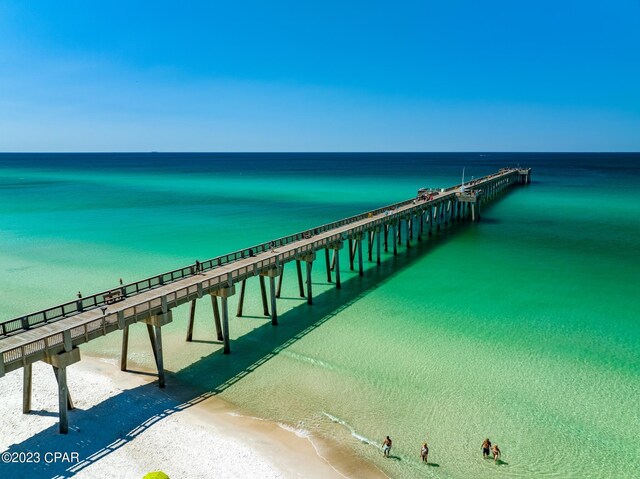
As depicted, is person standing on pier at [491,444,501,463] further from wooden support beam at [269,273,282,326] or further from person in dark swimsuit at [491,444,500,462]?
wooden support beam at [269,273,282,326]

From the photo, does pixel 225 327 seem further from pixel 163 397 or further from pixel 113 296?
pixel 113 296

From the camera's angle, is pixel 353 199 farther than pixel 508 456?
Yes

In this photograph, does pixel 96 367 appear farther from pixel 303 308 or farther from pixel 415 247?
pixel 415 247

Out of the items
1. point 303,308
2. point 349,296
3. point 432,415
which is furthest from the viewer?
point 349,296

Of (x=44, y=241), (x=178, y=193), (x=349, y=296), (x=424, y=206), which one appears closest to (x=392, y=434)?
(x=349, y=296)

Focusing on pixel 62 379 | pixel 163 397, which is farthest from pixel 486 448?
pixel 62 379

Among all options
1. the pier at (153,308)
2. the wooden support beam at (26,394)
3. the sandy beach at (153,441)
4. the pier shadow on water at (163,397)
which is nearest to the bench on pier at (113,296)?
the pier at (153,308)

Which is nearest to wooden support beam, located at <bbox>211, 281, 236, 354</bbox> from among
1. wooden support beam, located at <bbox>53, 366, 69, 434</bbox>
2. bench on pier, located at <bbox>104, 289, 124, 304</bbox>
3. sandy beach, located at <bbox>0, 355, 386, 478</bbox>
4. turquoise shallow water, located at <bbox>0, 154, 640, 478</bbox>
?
turquoise shallow water, located at <bbox>0, 154, 640, 478</bbox>
